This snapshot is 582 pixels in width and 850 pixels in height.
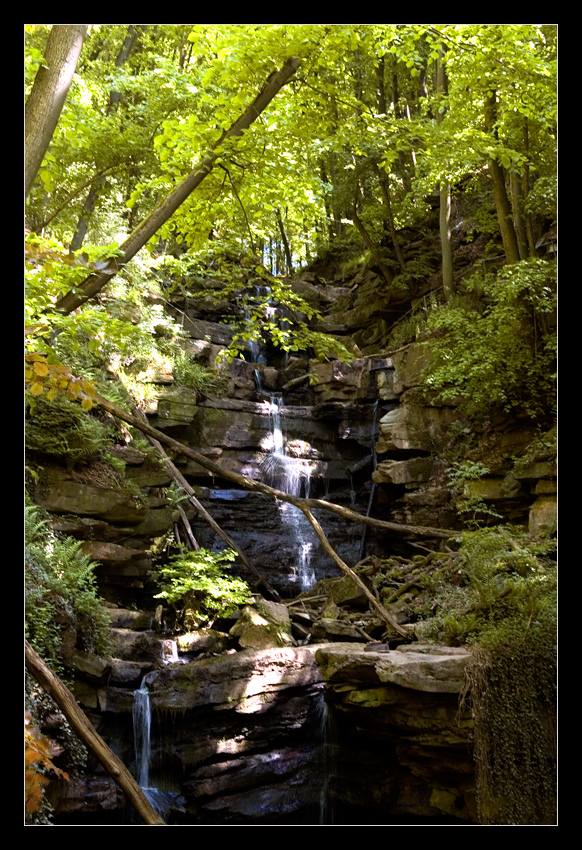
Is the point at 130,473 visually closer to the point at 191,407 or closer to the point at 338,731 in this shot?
the point at 191,407

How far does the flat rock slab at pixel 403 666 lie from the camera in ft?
16.2

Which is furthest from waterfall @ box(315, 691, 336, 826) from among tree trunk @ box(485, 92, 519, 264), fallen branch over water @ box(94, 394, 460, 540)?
tree trunk @ box(485, 92, 519, 264)

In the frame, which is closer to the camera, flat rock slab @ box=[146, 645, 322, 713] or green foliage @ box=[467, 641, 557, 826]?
green foliage @ box=[467, 641, 557, 826]

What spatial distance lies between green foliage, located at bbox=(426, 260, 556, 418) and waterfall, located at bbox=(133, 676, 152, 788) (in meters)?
5.07

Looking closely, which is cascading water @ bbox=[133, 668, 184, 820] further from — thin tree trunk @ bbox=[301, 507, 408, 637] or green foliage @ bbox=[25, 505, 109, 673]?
thin tree trunk @ bbox=[301, 507, 408, 637]

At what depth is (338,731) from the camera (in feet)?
19.3

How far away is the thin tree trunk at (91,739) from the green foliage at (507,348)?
5274 millimetres

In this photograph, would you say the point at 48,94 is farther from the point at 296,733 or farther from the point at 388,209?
the point at 388,209

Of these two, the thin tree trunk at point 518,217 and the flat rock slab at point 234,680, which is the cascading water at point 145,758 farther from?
the thin tree trunk at point 518,217

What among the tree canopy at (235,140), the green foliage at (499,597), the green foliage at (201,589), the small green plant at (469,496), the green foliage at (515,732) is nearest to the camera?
the green foliage at (515,732)

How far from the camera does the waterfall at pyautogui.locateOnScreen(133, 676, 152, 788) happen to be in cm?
550

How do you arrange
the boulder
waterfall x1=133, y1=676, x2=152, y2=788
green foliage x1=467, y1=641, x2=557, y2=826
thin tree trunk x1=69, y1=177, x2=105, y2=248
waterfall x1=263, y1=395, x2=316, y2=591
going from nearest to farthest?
green foliage x1=467, y1=641, x2=557, y2=826 → waterfall x1=133, y1=676, x2=152, y2=788 → the boulder → thin tree trunk x1=69, y1=177, x2=105, y2=248 → waterfall x1=263, y1=395, x2=316, y2=591

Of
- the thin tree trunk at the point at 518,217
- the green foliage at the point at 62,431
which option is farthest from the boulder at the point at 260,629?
the thin tree trunk at the point at 518,217
